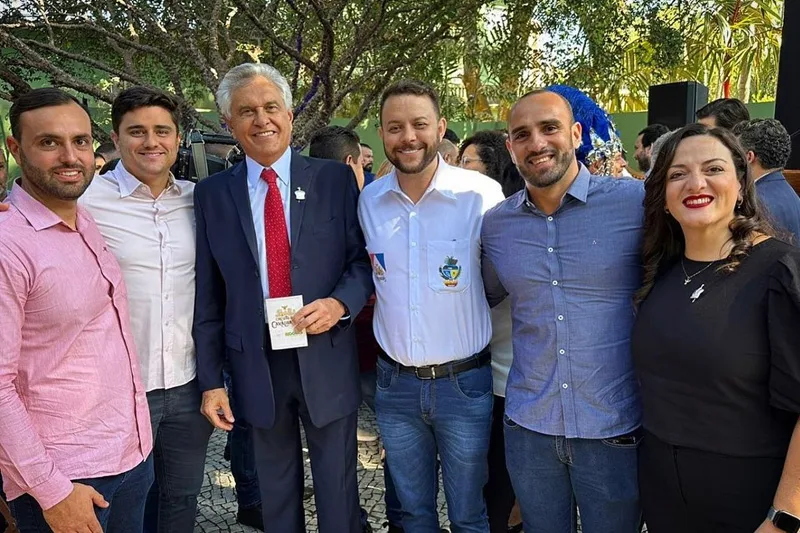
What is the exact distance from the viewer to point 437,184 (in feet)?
8.20

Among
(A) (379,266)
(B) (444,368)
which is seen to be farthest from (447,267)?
(B) (444,368)

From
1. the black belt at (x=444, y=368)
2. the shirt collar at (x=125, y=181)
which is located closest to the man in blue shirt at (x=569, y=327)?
the black belt at (x=444, y=368)

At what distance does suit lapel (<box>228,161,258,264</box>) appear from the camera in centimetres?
251

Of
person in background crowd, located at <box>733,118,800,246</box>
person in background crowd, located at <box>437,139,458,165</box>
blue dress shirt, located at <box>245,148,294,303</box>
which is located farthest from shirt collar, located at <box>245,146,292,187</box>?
person in background crowd, located at <box>733,118,800,246</box>

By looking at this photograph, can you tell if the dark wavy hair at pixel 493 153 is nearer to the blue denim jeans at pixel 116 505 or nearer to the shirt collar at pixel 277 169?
the shirt collar at pixel 277 169

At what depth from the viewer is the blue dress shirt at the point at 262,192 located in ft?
8.35

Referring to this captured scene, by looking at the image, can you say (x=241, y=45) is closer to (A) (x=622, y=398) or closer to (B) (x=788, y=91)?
(B) (x=788, y=91)

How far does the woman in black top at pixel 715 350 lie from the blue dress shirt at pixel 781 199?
6.80 ft

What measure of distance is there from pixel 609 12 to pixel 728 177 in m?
7.23

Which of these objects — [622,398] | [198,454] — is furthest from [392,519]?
[622,398]

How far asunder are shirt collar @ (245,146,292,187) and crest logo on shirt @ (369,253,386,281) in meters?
0.51

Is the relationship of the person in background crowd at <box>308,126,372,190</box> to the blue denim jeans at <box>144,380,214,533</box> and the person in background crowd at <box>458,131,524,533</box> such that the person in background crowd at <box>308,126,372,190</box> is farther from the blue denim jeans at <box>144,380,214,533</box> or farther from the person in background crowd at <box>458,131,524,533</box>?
the blue denim jeans at <box>144,380,214,533</box>

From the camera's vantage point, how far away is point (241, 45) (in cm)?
888

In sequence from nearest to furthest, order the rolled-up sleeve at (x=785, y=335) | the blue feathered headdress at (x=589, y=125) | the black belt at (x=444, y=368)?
1. the rolled-up sleeve at (x=785, y=335)
2. the black belt at (x=444, y=368)
3. the blue feathered headdress at (x=589, y=125)
